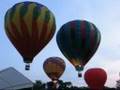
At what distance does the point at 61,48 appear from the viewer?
102ft

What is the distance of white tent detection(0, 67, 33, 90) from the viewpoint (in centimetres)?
3841

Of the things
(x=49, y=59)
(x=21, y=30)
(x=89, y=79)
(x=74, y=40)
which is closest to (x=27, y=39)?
(x=21, y=30)

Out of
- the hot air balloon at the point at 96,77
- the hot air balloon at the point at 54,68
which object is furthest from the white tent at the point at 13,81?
the hot air balloon at the point at 96,77

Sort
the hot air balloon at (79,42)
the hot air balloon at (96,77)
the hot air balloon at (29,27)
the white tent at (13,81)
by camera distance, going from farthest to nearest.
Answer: the white tent at (13,81), the hot air balloon at (96,77), the hot air balloon at (79,42), the hot air balloon at (29,27)

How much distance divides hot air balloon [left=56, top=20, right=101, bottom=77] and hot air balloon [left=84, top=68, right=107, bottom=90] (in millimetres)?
2652

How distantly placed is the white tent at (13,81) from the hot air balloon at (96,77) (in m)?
6.57

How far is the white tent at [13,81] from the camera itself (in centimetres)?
3841

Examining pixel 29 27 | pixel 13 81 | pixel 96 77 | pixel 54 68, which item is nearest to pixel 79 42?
pixel 29 27

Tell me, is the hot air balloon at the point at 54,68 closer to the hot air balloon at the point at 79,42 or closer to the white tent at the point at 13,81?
the white tent at the point at 13,81

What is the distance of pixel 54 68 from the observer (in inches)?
1513

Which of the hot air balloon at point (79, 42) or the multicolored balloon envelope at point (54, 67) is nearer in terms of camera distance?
the hot air balloon at point (79, 42)

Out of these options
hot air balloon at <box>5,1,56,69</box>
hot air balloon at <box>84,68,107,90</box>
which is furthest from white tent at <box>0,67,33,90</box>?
hot air balloon at <box>5,1,56,69</box>

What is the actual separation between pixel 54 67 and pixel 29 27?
36.0 ft

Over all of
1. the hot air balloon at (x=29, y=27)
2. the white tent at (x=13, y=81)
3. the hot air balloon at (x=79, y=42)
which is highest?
the hot air balloon at (x=29, y=27)
